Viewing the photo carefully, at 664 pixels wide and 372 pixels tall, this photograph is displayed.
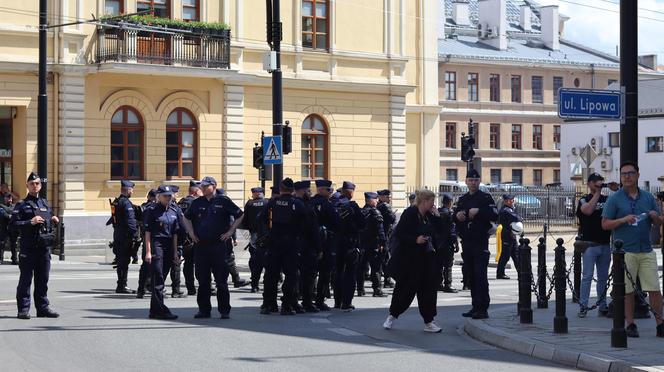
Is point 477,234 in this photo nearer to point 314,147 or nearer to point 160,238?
point 160,238

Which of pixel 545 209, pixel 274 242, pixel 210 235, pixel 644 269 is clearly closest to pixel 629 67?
pixel 644 269

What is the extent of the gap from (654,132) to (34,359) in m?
64.9

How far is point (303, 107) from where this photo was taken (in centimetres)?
3847

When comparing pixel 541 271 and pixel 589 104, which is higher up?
pixel 589 104

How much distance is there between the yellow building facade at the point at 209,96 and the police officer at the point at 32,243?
15167mm

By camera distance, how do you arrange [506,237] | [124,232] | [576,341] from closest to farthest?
[576,341], [124,232], [506,237]

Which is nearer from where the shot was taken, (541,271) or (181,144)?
(541,271)

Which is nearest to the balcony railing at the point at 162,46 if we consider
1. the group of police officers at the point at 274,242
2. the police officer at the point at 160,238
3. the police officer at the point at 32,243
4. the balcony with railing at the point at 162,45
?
the balcony with railing at the point at 162,45

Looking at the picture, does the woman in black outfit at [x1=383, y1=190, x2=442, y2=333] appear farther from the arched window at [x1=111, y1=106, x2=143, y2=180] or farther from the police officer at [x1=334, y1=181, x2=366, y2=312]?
the arched window at [x1=111, y1=106, x2=143, y2=180]

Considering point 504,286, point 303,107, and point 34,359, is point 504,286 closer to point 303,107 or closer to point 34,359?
point 34,359

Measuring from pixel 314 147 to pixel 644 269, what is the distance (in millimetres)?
26313

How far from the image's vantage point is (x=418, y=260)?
1452cm

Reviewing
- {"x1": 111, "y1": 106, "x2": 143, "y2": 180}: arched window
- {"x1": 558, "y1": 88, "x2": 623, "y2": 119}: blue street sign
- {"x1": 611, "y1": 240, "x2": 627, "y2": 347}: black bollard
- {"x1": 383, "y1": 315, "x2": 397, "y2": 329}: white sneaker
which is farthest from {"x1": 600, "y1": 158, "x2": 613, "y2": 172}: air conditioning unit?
{"x1": 611, "y1": 240, "x2": 627, "y2": 347}: black bollard

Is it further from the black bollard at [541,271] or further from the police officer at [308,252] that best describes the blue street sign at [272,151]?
the black bollard at [541,271]
